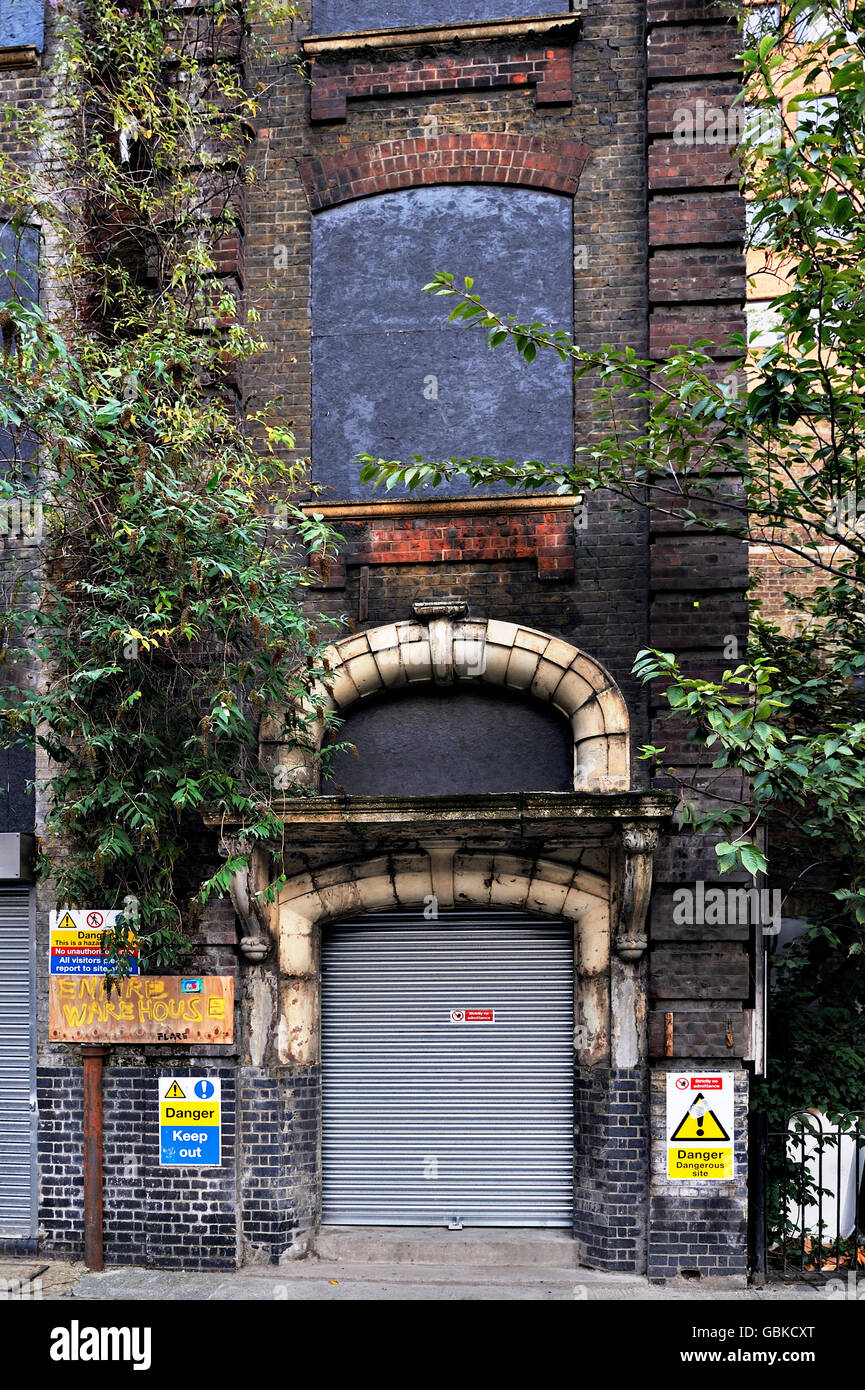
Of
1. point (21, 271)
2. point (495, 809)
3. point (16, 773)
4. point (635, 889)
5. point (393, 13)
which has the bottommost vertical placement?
point (635, 889)

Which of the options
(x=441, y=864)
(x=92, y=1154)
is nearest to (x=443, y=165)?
(x=441, y=864)

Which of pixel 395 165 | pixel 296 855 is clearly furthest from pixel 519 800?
pixel 395 165

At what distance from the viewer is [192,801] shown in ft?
26.2

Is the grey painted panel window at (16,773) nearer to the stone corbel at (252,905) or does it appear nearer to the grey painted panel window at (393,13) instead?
the stone corbel at (252,905)

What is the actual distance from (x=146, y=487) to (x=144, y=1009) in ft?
13.4

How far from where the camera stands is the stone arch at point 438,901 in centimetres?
859

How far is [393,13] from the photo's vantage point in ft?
31.2

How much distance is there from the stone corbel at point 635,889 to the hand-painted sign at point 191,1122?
3338mm

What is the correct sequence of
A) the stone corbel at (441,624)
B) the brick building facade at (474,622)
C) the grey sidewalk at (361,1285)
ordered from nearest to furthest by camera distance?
1. the grey sidewalk at (361,1285)
2. the brick building facade at (474,622)
3. the stone corbel at (441,624)

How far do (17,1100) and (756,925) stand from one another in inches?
241

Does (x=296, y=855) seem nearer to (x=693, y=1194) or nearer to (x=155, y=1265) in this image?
(x=155, y=1265)

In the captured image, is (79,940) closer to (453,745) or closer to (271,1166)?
(271,1166)

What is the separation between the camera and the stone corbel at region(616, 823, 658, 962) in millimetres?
7863

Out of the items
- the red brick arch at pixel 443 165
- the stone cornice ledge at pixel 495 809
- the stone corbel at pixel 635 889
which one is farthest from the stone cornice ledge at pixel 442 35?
the stone corbel at pixel 635 889
